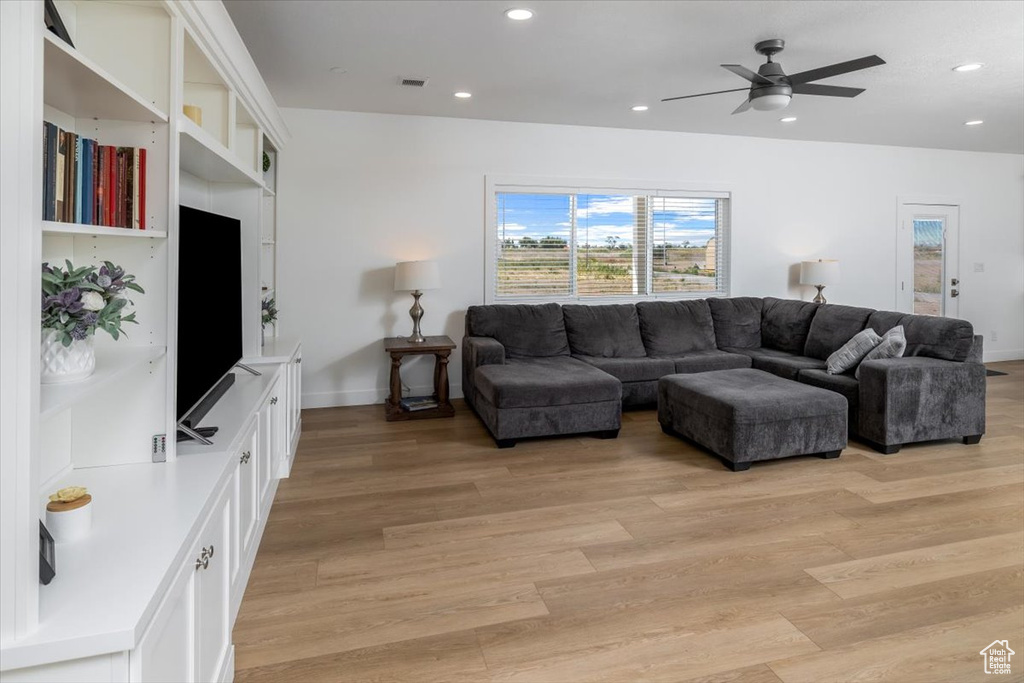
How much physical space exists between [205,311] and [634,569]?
1958 mm

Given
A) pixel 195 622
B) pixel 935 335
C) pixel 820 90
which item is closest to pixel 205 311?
pixel 195 622

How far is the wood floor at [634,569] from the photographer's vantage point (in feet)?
6.01

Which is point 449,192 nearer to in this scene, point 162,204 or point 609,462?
point 609,462

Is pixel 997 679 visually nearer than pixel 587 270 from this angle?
Yes

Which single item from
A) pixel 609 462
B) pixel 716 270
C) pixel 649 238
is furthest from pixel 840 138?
pixel 609 462

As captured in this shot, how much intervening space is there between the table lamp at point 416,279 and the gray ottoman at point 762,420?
6.90ft

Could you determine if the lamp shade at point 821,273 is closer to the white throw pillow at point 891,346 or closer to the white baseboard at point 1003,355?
the white throw pillow at point 891,346

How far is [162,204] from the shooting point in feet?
5.74

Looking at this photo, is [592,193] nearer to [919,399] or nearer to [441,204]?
[441,204]

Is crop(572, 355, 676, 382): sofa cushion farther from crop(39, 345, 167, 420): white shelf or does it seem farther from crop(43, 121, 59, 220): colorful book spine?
crop(43, 121, 59, 220): colorful book spine

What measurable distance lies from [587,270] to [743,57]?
240cm

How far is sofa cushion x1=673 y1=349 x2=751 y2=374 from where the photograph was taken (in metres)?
5.00

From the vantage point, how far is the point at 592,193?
569 cm

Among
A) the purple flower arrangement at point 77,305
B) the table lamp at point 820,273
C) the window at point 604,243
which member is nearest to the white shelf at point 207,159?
the purple flower arrangement at point 77,305
